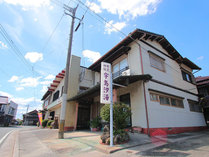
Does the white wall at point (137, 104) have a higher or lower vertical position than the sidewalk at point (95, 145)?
higher

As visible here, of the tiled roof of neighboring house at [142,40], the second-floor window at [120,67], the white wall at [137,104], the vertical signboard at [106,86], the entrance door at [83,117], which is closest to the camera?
the vertical signboard at [106,86]

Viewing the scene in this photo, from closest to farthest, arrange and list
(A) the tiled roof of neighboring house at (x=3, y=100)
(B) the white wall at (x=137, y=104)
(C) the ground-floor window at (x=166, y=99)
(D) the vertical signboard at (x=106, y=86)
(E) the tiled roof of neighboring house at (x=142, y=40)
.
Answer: (D) the vertical signboard at (x=106, y=86), (B) the white wall at (x=137, y=104), (C) the ground-floor window at (x=166, y=99), (E) the tiled roof of neighboring house at (x=142, y=40), (A) the tiled roof of neighboring house at (x=3, y=100)

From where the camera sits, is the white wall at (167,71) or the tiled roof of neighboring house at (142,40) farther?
the tiled roof of neighboring house at (142,40)

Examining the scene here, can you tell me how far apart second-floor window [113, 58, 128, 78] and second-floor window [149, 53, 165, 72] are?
79.1 inches

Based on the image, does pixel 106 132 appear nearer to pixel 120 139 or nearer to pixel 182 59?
pixel 120 139

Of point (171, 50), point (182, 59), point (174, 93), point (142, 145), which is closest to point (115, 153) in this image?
point (142, 145)

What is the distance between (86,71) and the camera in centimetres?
1320

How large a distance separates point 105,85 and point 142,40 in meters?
5.71

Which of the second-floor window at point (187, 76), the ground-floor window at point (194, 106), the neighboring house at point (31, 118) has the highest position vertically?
the second-floor window at point (187, 76)

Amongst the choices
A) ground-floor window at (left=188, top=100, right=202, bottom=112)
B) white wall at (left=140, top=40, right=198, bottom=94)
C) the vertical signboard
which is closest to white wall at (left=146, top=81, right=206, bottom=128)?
ground-floor window at (left=188, top=100, right=202, bottom=112)

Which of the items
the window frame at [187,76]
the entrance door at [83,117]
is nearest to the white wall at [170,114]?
the window frame at [187,76]

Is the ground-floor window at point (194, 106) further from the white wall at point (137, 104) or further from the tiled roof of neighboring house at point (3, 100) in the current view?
the tiled roof of neighboring house at point (3, 100)

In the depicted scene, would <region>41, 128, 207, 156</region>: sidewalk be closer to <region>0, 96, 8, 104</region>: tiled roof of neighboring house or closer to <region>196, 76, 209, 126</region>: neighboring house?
<region>196, 76, 209, 126</region>: neighboring house

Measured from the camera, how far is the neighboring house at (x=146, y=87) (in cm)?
711
